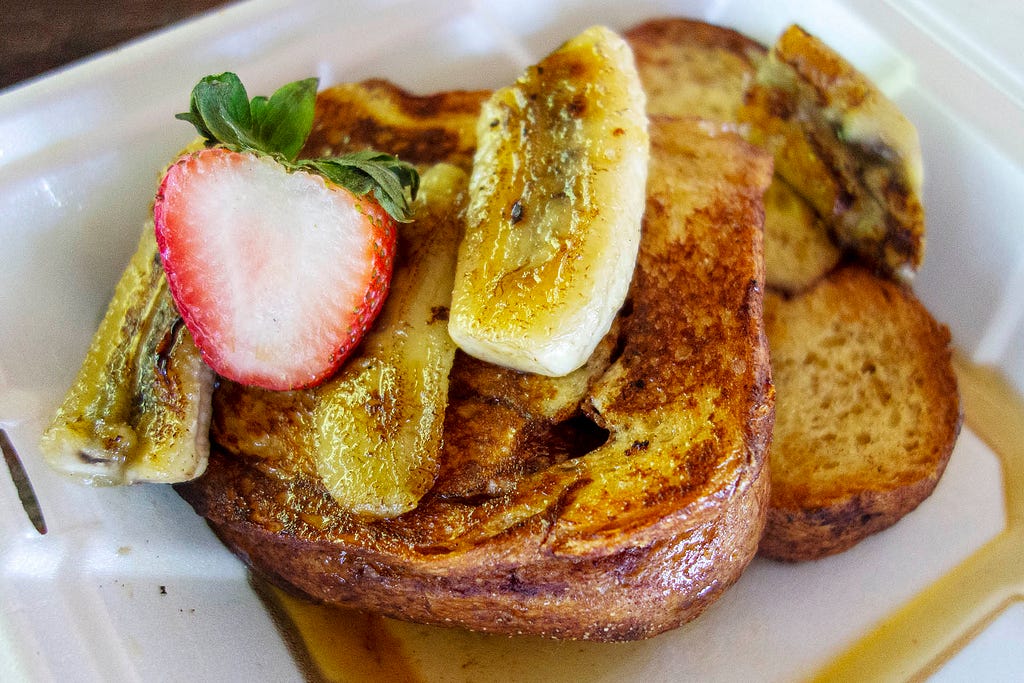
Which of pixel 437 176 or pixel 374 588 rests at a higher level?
pixel 437 176

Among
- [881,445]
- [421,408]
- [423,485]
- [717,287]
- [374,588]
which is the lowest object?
[374,588]

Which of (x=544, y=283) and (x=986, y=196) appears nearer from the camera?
(x=544, y=283)

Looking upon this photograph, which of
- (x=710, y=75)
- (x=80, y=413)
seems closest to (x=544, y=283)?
(x=80, y=413)

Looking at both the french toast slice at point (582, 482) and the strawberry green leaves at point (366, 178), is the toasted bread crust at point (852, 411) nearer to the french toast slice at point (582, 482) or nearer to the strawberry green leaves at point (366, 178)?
the french toast slice at point (582, 482)

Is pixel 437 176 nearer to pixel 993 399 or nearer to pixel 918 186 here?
pixel 918 186

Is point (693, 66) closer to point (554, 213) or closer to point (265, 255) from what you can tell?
point (554, 213)
